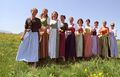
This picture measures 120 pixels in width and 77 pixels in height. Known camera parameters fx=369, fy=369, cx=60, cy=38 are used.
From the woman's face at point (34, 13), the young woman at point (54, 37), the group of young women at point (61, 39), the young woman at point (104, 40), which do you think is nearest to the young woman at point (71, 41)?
the group of young women at point (61, 39)

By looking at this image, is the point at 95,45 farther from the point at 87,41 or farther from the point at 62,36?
the point at 62,36

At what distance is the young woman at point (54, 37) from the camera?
40.7 ft

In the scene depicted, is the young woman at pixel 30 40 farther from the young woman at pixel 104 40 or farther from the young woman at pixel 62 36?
the young woman at pixel 104 40

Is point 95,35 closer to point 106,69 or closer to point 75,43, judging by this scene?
point 75,43

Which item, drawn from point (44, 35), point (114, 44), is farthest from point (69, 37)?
point (114, 44)

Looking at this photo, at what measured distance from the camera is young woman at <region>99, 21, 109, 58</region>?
47.1ft

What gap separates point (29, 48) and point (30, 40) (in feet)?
0.85

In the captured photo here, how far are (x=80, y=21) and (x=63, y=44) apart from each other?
1144 millimetres

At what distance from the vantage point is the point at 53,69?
10008 millimetres

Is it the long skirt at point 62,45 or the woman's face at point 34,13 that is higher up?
the woman's face at point 34,13

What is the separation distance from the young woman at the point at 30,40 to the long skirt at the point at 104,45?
3561mm

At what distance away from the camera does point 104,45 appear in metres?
14.5

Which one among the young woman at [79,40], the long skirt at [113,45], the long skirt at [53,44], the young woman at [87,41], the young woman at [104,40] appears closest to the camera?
the long skirt at [53,44]

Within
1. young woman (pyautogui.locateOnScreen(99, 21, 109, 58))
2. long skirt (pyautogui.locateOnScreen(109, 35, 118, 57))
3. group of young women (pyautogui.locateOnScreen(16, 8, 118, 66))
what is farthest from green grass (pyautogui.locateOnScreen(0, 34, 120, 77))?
long skirt (pyautogui.locateOnScreen(109, 35, 118, 57))
